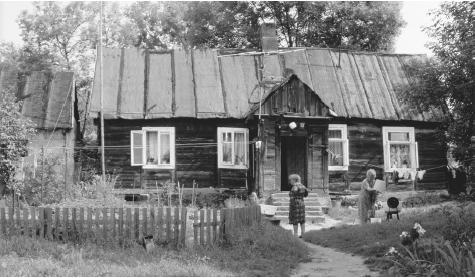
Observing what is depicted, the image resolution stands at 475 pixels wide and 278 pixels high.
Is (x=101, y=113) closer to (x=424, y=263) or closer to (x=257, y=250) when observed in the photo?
(x=257, y=250)

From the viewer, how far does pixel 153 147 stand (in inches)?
777

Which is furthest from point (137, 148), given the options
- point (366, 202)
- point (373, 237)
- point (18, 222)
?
point (373, 237)

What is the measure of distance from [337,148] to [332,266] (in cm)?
1196

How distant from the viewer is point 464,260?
7.84 metres

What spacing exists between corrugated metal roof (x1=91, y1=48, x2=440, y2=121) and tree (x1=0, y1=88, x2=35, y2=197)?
2.62 metres

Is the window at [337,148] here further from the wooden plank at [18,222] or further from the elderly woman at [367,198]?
the wooden plank at [18,222]

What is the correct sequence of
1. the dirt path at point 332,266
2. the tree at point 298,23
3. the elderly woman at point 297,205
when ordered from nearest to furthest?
the dirt path at point 332,266 → the elderly woman at point 297,205 → the tree at point 298,23

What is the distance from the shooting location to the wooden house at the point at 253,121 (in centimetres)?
1919

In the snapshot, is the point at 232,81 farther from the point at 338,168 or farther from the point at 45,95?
the point at 45,95

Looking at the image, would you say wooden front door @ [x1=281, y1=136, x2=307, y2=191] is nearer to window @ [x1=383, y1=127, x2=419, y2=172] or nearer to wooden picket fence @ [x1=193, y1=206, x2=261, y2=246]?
window @ [x1=383, y1=127, x2=419, y2=172]

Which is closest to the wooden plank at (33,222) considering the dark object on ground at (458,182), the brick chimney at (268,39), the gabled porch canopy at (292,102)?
the gabled porch canopy at (292,102)

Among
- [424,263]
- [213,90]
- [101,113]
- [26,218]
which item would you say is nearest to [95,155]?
[101,113]

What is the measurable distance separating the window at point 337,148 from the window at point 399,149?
1763 mm

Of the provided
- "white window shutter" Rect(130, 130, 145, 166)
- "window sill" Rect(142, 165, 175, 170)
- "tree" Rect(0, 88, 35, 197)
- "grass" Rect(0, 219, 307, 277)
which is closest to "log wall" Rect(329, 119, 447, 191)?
"window sill" Rect(142, 165, 175, 170)
